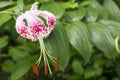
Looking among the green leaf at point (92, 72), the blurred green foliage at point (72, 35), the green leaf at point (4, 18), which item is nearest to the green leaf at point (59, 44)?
the blurred green foliage at point (72, 35)

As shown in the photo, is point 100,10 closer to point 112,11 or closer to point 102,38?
point 112,11

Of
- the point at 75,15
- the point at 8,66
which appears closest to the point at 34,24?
the point at 75,15

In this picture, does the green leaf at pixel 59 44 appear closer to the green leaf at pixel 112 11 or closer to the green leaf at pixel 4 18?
the green leaf at pixel 4 18

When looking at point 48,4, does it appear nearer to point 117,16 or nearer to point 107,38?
point 107,38

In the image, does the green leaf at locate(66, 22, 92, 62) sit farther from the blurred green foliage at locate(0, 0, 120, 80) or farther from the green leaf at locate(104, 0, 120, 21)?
the green leaf at locate(104, 0, 120, 21)

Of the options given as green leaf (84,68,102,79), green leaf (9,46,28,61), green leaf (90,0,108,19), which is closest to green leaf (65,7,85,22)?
green leaf (90,0,108,19)
